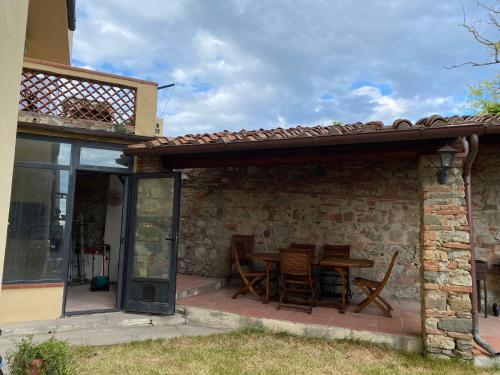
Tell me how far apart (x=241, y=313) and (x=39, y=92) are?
4.23 m

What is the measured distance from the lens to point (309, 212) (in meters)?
6.51

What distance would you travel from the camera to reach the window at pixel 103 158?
491 centimetres

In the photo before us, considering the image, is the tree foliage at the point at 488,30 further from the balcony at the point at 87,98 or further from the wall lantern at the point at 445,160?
the balcony at the point at 87,98

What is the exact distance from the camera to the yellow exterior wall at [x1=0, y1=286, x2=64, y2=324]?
4.30 meters

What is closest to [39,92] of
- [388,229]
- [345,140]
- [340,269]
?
[345,140]

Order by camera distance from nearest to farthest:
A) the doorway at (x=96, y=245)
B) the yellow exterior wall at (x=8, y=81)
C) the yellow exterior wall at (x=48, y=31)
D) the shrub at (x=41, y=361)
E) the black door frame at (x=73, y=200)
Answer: the shrub at (x=41, y=361), the yellow exterior wall at (x=8, y=81), the black door frame at (x=73, y=200), the doorway at (x=96, y=245), the yellow exterior wall at (x=48, y=31)

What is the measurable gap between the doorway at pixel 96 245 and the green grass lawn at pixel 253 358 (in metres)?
1.50

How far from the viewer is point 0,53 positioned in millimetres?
2393

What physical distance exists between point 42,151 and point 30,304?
79.4 inches

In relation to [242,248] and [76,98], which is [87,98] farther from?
[242,248]

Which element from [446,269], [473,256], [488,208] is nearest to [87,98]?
[446,269]

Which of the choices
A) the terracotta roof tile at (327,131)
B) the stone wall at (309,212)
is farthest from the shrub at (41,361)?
the stone wall at (309,212)

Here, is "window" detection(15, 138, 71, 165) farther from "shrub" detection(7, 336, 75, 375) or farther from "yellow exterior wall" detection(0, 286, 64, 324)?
"shrub" detection(7, 336, 75, 375)

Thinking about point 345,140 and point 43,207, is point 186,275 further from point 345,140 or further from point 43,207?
point 345,140
